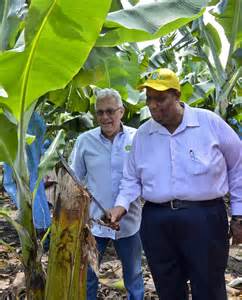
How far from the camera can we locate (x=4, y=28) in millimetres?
2266

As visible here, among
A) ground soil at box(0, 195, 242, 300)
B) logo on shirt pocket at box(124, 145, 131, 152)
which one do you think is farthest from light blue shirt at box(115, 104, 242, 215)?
ground soil at box(0, 195, 242, 300)

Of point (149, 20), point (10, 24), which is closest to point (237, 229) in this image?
point (149, 20)

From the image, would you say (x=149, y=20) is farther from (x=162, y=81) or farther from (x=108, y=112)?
(x=108, y=112)

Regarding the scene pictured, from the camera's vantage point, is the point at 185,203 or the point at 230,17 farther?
the point at 230,17

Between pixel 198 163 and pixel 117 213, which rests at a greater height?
pixel 198 163

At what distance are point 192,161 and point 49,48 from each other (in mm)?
840

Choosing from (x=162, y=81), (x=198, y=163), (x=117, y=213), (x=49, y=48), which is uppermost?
(x=49, y=48)

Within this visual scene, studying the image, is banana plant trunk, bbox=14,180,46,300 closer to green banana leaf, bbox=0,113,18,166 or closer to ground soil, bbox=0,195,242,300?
green banana leaf, bbox=0,113,18,166

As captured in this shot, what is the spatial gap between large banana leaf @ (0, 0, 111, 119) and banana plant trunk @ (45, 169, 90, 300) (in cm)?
46

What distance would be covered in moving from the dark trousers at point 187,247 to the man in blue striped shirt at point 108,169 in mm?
370

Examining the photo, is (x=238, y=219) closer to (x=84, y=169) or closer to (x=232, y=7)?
(x=84, y=169)

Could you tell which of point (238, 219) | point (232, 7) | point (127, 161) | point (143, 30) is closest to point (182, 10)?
point (143, 30)

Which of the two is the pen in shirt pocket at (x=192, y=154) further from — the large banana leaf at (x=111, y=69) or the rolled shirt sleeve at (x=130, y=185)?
the large banana leaf at (x=111, y=69)

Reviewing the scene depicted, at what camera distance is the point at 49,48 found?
1.92 m
